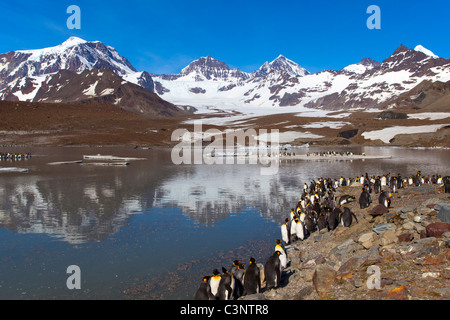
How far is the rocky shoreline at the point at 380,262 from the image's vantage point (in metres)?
6.72

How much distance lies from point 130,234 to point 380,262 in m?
8.53

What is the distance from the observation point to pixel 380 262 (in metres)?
7.89

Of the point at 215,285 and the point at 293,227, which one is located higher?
the point at 293,227

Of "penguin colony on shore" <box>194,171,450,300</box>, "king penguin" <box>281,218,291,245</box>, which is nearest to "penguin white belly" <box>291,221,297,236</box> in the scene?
"penguin colony on shore" <box>194,171,450,300</box>

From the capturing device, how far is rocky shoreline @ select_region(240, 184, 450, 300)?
6723mm

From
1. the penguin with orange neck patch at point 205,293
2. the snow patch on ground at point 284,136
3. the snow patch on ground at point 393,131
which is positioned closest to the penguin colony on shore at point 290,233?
the penguin with orange neck patch at point 205,293

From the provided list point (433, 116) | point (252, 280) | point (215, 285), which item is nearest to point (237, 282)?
point (252, 280)

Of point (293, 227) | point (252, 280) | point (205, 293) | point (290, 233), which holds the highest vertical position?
point (293, 227)

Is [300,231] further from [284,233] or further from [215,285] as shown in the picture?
[215,285]

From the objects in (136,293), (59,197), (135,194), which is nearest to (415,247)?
(136,293)

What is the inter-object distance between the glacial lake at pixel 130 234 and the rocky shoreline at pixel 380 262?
1.86 meters

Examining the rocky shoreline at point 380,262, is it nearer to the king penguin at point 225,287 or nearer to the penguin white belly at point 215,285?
the king penguin at point 225,287

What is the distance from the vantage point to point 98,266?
32.1 ft

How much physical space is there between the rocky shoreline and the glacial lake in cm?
186
